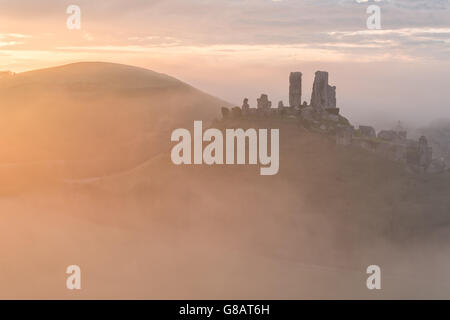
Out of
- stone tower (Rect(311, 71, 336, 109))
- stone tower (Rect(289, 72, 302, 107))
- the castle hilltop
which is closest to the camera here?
the castle hilltop

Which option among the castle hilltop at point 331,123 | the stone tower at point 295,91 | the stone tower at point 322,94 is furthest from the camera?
the stone tower at point 322,94

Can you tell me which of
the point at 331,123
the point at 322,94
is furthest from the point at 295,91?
the point at 331,123

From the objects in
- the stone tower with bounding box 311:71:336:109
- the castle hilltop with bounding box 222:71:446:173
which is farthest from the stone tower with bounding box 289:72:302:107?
the stone tower with bounding box 311:71:336:109

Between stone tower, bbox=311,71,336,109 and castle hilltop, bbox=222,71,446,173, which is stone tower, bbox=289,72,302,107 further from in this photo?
stone tower, bbox=311,71,336,109

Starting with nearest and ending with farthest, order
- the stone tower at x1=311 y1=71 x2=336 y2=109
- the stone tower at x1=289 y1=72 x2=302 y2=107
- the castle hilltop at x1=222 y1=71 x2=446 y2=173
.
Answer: the castle hilltop at x1=222 y1=71 x2=446 y2=173, the stone tower at x1=289 y1=72 x2=302 y2=107, the stone tower at x1=311 y1=71 x2=336 y2=109

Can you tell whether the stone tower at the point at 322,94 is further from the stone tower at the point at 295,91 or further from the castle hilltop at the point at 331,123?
the stone tower at the point at 295,91

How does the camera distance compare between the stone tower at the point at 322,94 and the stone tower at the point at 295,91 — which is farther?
the stone tower at the point at 322,94

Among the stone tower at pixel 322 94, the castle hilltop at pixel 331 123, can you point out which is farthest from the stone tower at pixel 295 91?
the stone tower at pixel 322 94

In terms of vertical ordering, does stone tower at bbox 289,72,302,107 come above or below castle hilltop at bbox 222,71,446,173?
above
